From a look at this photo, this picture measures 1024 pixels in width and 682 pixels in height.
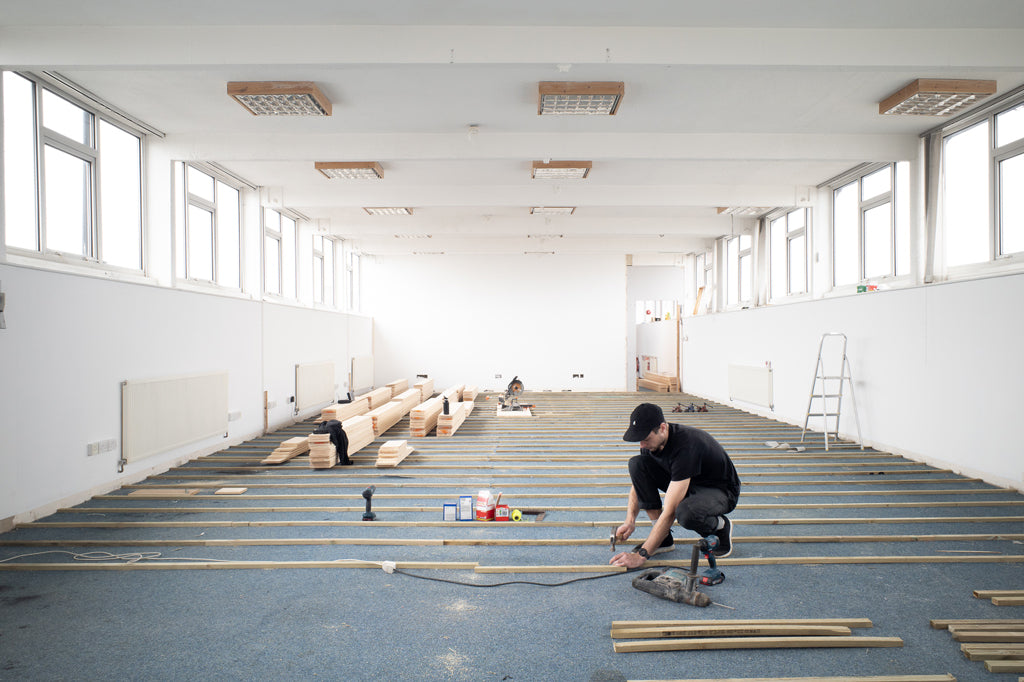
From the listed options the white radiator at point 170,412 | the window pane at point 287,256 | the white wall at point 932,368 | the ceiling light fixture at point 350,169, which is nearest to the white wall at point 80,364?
the white radiator at point 170,412

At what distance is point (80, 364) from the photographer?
4473mm

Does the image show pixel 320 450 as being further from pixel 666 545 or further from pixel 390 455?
pixel 666 545

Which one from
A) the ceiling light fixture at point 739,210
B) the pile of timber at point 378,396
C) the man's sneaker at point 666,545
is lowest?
the man's sneaker at point 666,545

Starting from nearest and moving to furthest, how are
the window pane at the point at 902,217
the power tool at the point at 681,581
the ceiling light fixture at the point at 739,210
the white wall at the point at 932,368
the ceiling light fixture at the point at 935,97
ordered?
the power tool at the point at 681,581 < the ceiling light fixture at the point at 935,97 < the white wall at the point at 932,368 < the window pane at the point at 902,217 < the ceiling light fixture at the point at 739,210

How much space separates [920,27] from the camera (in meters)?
4.13

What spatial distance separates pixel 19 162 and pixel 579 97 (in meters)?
4.57

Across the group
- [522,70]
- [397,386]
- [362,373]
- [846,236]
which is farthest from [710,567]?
[362,373]

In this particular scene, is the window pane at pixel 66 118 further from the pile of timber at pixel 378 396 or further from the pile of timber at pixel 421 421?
the pile of timber at pixel 378 396

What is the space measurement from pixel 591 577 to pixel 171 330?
503 cm

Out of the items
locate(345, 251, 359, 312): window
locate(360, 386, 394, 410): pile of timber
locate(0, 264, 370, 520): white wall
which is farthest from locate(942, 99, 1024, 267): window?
locate(345, 251, 359, 312): window

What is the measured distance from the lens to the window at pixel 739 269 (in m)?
10.8

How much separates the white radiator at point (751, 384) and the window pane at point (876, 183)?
2.99m

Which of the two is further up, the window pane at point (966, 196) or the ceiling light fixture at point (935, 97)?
the ceiling light fixture at point (935, 97)

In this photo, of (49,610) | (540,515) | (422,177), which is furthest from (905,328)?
(49,610)
